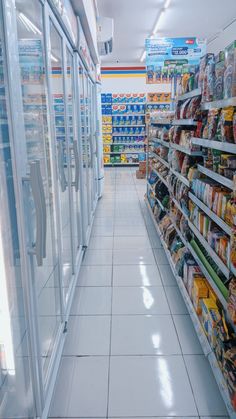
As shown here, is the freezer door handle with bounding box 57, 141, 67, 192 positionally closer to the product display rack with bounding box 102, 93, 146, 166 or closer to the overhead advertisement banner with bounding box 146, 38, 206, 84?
the overhead advertisement banner with bounding box 146, 38, 206, 84

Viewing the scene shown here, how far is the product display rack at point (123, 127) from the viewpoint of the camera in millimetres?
Result: 12312

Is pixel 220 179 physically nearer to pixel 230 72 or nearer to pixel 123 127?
pixel 230 72

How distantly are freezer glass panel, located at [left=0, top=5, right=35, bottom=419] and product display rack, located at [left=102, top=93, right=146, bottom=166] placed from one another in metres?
11.0

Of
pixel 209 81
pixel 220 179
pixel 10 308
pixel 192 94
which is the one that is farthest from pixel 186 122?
pixel 10 308

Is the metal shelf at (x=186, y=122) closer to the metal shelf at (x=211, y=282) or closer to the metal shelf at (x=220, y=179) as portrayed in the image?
the metal shelf at (x=220, y=179)

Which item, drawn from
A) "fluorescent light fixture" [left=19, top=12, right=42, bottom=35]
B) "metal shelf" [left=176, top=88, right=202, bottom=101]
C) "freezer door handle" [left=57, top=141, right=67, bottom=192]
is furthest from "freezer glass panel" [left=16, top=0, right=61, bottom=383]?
"metal shelf" [left=176, top=88, right=202, bottom=101]

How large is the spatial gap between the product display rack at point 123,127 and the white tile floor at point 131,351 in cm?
882

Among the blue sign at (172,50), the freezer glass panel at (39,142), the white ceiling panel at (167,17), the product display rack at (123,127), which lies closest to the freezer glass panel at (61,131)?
the freezer glass panel at (39,142)

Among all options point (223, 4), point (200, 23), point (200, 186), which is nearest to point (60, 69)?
point (200, 186)

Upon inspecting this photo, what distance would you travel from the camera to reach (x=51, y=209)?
2.34 meters

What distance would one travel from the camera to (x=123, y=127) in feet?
41.0

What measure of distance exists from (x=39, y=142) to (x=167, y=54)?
481 centimetres

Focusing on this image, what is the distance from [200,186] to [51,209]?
1.12 meters

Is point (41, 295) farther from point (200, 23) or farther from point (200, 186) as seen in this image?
point (200, 23)
